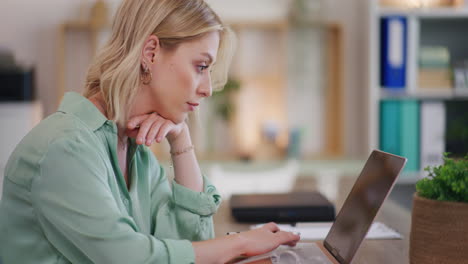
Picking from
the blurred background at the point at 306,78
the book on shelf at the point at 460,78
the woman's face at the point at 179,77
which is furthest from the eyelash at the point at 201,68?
the book on shelf at the point at 460,78

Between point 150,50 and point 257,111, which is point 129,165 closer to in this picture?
point 150,50

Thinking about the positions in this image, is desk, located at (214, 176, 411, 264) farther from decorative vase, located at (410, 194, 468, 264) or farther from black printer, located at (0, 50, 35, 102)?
black printer, located at (0, 50, 35, 102)

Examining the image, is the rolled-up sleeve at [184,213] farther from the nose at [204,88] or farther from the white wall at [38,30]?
the white wall at [38,30]

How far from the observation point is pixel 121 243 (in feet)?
3.20

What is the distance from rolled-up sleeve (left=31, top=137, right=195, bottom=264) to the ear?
0.27 meters

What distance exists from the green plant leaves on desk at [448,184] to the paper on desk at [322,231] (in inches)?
16.0

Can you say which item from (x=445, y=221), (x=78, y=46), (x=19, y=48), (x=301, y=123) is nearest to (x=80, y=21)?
(x=78, y=46)

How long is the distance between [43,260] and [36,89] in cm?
260

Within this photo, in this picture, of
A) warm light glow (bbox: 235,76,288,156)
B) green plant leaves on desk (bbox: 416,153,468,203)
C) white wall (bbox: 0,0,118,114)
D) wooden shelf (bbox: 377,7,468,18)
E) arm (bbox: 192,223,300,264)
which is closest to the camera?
green plant leaves on desk (bbox: 416,153,468,203)

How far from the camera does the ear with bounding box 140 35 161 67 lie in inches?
46.1

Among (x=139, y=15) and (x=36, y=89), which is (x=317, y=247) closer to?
(x=139, y=15)

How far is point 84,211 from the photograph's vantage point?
965 mm

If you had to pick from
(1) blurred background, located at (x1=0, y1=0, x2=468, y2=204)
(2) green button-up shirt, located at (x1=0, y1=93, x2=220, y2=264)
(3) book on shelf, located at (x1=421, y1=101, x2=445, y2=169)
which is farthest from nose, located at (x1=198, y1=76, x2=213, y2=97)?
(3) book on shelf, located at (x1=421, y1=101, x2=445, y2=169)

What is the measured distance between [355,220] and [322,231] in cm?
37
